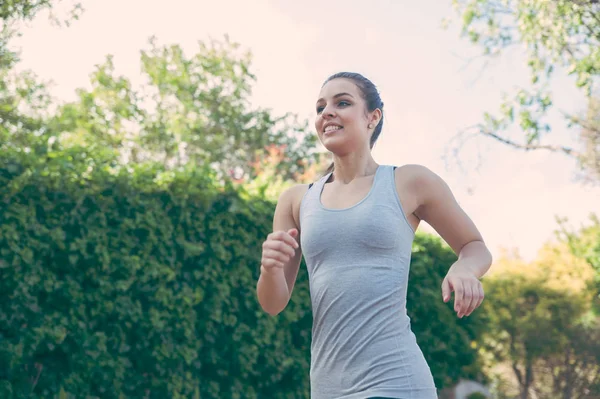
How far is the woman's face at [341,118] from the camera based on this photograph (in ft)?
8.38

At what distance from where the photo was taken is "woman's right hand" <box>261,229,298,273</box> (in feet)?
7.16

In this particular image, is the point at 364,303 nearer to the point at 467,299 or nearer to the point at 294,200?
the point at 467,299

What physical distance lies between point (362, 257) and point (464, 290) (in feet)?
1.12

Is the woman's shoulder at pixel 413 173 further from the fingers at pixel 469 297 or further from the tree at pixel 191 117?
the tree at pixel 191 117

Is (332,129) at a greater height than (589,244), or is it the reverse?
(589,244)

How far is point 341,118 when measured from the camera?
8.36 ft

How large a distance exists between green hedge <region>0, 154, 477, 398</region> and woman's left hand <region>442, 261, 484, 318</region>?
15.0 feet

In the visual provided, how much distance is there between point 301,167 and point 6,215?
2510 cm

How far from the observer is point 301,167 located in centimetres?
3081

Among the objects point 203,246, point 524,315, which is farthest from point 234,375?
point 524,315

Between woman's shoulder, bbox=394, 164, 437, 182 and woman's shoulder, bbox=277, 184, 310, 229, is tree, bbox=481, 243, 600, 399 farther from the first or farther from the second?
woman's shoulder, bbox=394, 164, 437, 182

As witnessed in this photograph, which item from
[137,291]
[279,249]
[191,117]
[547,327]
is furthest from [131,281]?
[191,117]

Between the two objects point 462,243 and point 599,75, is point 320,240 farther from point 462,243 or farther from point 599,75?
point 599,75

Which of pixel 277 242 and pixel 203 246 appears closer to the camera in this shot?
pixel 277 242
